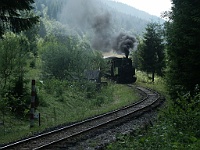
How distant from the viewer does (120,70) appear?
43.1 metres

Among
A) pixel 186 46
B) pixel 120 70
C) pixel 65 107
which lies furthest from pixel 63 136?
pixel 120 70

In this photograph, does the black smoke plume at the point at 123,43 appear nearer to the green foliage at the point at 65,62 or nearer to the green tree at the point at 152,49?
the green tree at the point at 152,49

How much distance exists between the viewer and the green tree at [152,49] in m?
47.8

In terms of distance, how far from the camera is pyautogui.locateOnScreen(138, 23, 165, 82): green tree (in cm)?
4784

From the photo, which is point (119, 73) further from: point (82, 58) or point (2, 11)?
point (2, 11)

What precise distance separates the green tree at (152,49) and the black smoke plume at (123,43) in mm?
2384

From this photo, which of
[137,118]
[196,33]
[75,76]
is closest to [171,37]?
[196,33]

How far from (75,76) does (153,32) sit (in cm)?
1937

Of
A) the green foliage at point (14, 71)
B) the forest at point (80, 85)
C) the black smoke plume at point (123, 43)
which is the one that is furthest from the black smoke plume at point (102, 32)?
the green foliage at point (14, 71)

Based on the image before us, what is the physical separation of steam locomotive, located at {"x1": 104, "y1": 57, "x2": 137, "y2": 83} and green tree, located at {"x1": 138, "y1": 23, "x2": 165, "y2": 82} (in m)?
4.65

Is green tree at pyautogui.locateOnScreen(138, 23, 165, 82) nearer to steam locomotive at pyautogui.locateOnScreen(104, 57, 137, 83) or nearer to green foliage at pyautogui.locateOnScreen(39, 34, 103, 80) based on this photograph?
steam locomotive at pyautogui.locateOnScreen(104, 57, 137, 83)

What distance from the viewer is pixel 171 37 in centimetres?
1886

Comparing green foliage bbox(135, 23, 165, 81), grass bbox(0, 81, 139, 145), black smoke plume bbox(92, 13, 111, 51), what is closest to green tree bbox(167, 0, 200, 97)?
grass bbox(0, 81, 139, 145)

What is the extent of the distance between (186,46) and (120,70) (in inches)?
1028
